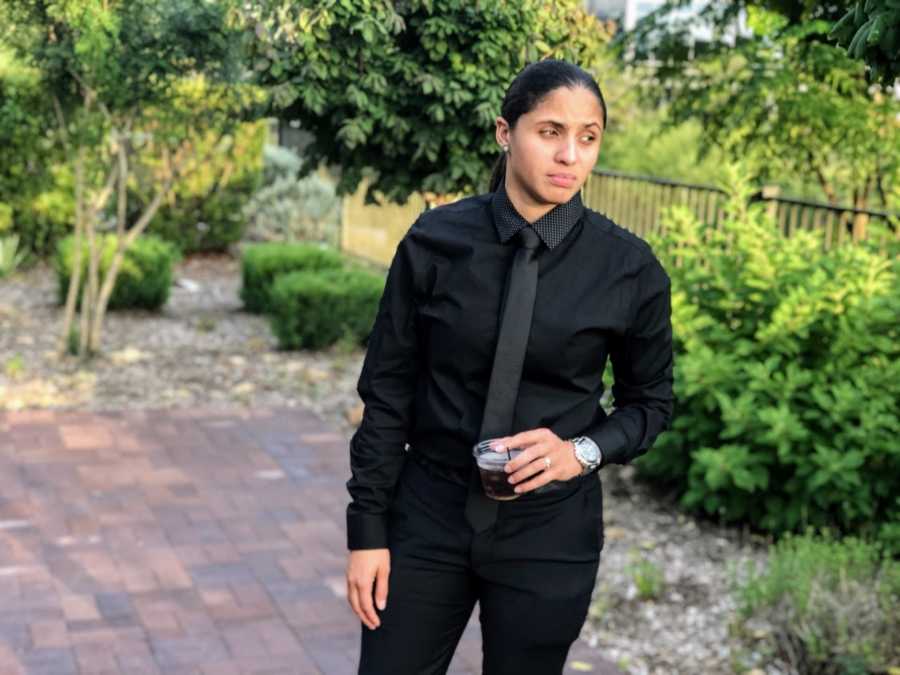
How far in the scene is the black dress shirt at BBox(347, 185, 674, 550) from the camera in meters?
2.30

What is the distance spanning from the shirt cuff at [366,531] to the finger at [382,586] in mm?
48

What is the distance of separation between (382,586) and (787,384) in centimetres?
310

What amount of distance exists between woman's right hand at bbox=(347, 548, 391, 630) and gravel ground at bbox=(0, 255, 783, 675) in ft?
6.88

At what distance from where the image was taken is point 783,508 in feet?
17.4

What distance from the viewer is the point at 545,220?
2.31 meters

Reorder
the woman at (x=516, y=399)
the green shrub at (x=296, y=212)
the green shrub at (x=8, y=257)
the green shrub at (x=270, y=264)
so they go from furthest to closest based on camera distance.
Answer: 1. the green shrub at (x=296, y=212)
2. the green shrub at (x=8, y=257)
3. the green shrub at (x=270, y=264)
4. the woman at (x=516, y=399)

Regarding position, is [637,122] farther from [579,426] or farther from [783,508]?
[579,426]

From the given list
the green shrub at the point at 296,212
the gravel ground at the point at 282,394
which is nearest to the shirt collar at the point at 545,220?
the gravel ground at the point at 282,394

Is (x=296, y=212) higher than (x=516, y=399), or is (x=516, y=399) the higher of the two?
(x=516, y=399)

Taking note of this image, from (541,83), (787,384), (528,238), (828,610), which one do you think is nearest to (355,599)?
(528,238)

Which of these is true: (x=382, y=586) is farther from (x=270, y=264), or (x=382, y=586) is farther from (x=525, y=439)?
(x=270, y=264)

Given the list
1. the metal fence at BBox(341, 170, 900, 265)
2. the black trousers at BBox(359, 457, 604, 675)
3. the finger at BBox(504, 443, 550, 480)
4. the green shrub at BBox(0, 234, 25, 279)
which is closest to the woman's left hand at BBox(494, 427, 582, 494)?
the finger at BBox(504, 443, 550, 480)

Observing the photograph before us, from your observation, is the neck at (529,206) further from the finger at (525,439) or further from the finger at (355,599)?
the finger at (355,599)

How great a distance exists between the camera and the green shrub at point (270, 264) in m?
10.3
